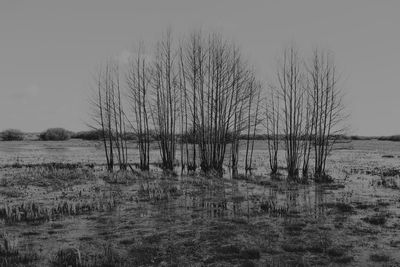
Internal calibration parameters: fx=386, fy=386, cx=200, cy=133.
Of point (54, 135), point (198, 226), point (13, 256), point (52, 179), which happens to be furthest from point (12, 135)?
point (13, 256)

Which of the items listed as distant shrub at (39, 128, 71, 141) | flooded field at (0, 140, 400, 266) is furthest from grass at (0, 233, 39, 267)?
distant shrub at (39, 128, 71, 141)

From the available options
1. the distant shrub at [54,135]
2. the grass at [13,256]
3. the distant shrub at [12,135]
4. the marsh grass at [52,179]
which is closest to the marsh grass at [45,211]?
the grass at [13,256]

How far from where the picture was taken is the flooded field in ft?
27.1

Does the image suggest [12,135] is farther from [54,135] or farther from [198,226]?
[198,226]

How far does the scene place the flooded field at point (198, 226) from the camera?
27.1 feet

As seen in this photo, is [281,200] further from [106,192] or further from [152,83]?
[152,83]

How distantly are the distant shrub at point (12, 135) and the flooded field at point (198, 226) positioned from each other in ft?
221

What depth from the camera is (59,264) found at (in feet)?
25.4

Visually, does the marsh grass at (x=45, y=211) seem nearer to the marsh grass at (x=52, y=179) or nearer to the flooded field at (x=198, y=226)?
the flooded field at (x=198, y=226)

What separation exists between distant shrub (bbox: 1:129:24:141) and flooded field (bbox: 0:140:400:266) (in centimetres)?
6733

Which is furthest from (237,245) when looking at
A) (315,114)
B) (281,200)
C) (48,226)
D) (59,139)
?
(59,139)

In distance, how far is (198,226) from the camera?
11.0 metres

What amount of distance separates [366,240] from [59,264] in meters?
7.23

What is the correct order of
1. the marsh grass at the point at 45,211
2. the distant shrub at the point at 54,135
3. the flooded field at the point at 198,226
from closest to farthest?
the flooded field at the point at 198,226, the marsh grass at the point at 45,211, the distant shrub at the point at 54,135
